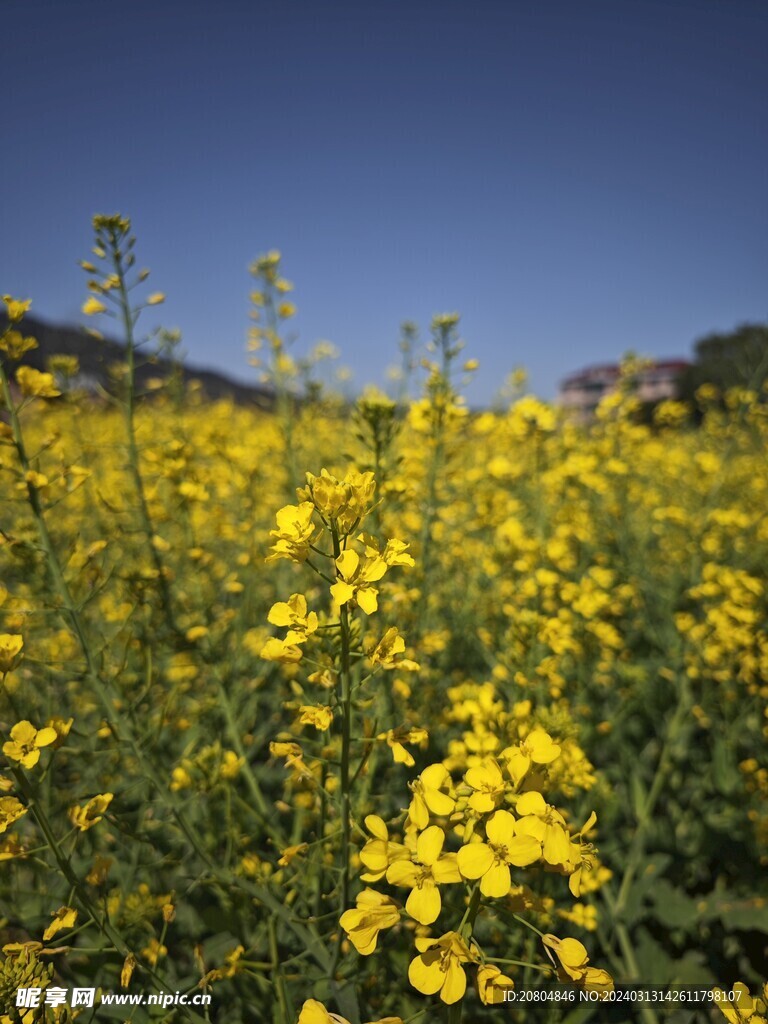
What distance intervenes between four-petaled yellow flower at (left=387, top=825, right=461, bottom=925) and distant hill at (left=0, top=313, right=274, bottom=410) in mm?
1918

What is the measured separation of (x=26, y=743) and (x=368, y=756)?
2.80 ft

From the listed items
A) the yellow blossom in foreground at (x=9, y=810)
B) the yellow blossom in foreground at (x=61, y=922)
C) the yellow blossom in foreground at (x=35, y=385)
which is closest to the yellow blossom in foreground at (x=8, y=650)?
the yellow blossom in foreground at (x=9, y=810)

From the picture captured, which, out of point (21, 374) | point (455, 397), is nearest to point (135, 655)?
point (21, 374)

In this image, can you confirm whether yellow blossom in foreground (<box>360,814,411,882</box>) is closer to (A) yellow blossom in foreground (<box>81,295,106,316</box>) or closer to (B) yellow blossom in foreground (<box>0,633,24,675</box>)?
(B) yellow blossom in foreground (<box>0,633,24,675</box>)

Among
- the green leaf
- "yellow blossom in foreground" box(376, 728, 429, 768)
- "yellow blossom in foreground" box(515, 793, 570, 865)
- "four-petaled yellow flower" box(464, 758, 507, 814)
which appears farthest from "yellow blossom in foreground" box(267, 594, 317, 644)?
the green leaf

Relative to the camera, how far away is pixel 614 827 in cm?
292

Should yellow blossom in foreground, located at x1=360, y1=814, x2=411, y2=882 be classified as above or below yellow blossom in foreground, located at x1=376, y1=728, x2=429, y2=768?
below

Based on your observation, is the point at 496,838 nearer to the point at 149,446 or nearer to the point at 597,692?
the point at 149,446

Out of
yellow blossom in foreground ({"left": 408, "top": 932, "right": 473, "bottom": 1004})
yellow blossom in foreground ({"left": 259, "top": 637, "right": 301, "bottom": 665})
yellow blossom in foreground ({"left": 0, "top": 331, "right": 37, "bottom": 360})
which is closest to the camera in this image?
yellow blossom in foreground ({"left": 408, "top": 932, "right": 473, "bottom": 1004})

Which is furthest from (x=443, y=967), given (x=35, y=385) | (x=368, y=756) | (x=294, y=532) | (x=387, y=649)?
(x=35, y=385)

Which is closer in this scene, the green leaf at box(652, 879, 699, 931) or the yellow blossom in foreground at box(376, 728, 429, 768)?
the yellow blossom in foreground at box(376, 728, 429, 768)

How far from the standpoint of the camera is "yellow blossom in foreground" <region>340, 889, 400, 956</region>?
1021mm

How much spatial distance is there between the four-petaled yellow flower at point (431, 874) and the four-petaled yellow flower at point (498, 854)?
0.04 metres

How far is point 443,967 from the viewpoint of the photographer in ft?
3.22
